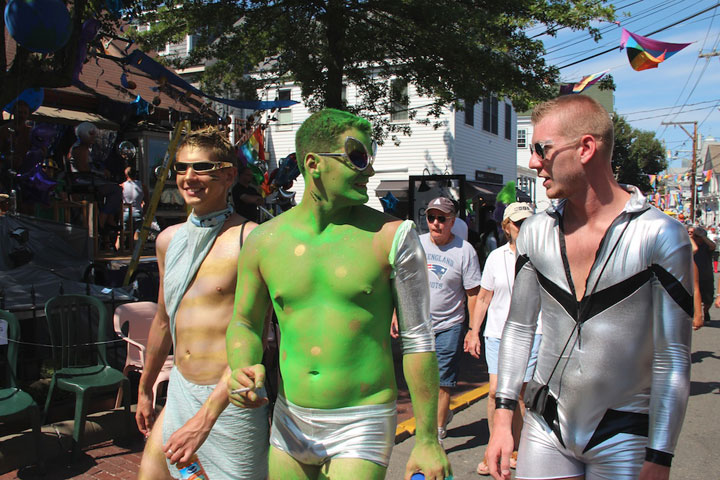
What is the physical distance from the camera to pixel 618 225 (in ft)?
7.25

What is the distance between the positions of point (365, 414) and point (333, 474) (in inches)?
9.3

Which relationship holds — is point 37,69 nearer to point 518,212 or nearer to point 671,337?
point 518,212

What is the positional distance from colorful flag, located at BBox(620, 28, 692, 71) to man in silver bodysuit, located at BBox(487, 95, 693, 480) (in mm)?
11595

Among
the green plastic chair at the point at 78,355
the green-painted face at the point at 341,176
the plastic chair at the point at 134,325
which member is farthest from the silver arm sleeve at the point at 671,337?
the plastic chair at the point at 134,325

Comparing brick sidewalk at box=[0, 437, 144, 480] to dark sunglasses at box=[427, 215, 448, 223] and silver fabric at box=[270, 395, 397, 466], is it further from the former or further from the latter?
dark sunglasses at box=[427, 215, 448, 223]

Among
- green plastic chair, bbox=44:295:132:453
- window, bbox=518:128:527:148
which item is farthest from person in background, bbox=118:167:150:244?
window, bbox=518:128:527:148

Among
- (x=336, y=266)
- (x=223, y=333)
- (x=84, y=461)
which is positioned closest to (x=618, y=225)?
(x=336, y=266)

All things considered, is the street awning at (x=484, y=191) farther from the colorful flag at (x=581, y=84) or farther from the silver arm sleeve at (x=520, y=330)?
the silver arm sleeve at (x=520, y=330)

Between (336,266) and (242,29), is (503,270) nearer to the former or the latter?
(336,266)

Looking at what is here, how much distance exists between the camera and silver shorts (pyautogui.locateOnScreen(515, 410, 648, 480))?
2.14m

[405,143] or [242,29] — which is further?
[405,143]

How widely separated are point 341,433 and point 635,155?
2234 inches

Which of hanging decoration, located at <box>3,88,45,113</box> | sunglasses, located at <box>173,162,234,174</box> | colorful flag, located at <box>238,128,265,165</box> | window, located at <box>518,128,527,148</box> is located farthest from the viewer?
window, located at <box>518,128,527,148</box>

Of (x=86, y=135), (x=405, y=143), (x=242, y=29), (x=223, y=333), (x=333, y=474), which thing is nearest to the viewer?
(x=333, y=474)
